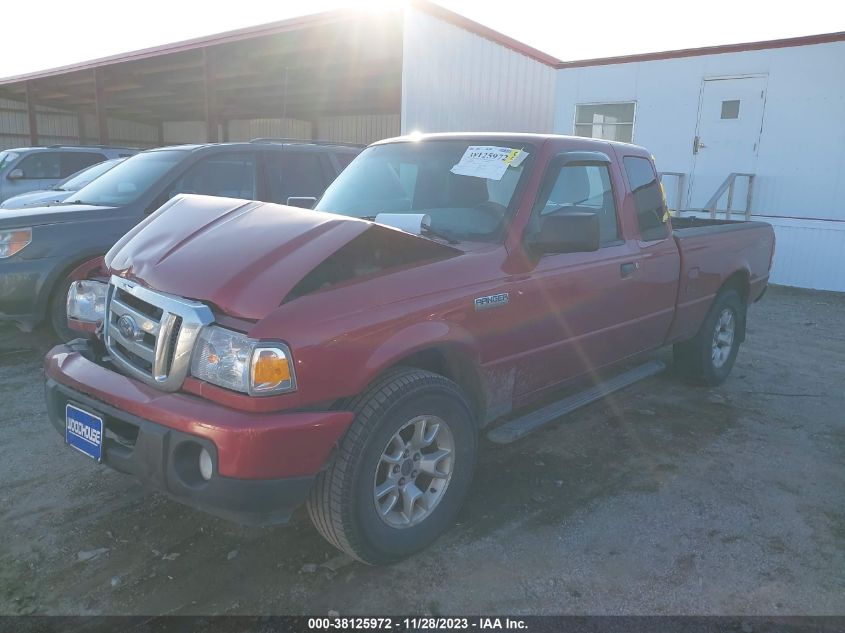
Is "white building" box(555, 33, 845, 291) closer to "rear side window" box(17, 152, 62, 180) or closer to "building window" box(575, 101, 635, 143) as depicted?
"building window" box(575, 101, 635, 143)

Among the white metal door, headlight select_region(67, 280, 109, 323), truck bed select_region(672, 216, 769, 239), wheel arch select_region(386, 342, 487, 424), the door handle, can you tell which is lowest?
wheel arch select_region(386, 342, 487, 424)

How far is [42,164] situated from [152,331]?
11.3 metres

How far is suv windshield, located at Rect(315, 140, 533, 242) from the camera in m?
3.40

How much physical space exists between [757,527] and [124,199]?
18.7 feet

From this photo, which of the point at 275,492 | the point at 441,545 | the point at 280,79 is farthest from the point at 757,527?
the point at 280,79

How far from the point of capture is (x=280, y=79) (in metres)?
18.6

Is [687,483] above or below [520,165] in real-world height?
below

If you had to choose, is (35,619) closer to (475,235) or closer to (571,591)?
(571,591)

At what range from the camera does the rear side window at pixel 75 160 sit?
11.9 meters

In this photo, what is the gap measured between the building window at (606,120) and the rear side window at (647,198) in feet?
26.9


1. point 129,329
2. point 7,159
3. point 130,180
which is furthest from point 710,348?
point 7,159

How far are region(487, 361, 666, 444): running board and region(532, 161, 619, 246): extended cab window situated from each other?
0.95 meters

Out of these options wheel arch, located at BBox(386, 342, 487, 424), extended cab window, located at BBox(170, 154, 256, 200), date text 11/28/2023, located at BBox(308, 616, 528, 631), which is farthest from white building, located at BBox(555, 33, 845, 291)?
date text 11/28/2023, located at BBox(308, 616, 528, 631)

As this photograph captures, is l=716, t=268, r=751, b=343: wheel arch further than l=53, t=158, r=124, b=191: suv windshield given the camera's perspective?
No
